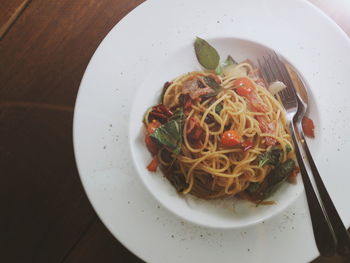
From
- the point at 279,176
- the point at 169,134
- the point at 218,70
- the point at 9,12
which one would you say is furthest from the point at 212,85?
the point at 9,12

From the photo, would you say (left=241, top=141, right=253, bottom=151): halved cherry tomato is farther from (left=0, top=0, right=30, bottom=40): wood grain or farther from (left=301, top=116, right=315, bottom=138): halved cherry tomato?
(left=0, top=0, right=30, bottom=40): wood grain

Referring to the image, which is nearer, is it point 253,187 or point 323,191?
point 323,191

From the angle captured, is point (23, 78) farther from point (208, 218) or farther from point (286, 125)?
point (286, 125)

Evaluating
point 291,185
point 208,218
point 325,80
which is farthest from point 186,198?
point 325,80

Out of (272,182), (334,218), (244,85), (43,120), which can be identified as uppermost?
(244,85)

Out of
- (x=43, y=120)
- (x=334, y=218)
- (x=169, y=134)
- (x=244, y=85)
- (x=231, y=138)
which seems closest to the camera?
(x=334, y=218)

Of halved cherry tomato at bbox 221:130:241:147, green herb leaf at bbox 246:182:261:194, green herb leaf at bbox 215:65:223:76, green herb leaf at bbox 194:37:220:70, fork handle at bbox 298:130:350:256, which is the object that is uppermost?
green herb leaf at bbox 194:37:220:70

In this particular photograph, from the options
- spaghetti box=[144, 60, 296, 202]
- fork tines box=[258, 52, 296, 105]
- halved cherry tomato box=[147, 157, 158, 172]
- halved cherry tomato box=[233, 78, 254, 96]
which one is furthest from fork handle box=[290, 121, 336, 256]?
halved cherry tomato box=[147, 157, 158, 172]

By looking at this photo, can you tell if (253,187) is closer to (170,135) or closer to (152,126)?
(170,135)

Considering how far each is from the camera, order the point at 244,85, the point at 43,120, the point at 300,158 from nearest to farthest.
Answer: the point at 300,158 → the point at 244,85 → the point at 43,120
